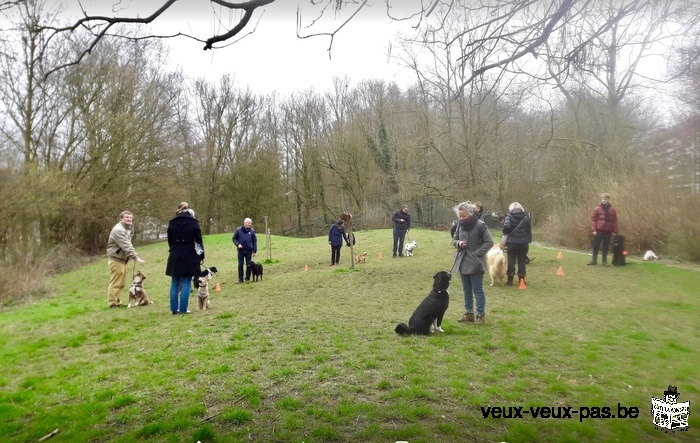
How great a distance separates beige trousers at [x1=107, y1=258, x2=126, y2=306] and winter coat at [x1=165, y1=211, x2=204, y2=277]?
70.1 inches

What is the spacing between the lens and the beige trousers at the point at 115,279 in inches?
343

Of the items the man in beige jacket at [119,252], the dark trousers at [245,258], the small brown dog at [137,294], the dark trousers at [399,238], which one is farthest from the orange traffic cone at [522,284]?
the small brown dog at [137,294]

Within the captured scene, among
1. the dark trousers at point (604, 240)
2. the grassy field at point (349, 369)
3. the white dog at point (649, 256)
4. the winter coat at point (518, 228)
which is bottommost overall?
the grassy field at point (349, 369)

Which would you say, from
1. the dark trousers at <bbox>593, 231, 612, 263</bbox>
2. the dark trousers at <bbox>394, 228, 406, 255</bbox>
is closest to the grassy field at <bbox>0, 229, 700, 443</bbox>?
the dark trousers at <bbox>593, 231, 612, 263</bbox>

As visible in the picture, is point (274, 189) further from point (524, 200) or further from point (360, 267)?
point (360, 267)

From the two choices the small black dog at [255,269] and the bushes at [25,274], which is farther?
the small black dog at [255,269]

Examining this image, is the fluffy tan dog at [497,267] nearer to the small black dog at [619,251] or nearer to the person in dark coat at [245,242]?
the small black dog at [619,251]

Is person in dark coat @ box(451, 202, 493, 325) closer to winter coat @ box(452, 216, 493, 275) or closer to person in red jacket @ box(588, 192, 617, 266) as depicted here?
winter coat @ box(452, 216, 493, 275)

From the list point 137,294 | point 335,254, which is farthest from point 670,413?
point 335,254

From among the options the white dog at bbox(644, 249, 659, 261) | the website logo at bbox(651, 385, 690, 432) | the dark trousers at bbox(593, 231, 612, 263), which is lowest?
the website logo at bbox(651, 385, 690, 432)

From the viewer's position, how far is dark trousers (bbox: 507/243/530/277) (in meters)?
10.0

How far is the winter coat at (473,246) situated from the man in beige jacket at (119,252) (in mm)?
5699

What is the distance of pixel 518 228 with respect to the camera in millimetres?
9812

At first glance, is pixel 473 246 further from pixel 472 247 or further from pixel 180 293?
pixel 180 293
